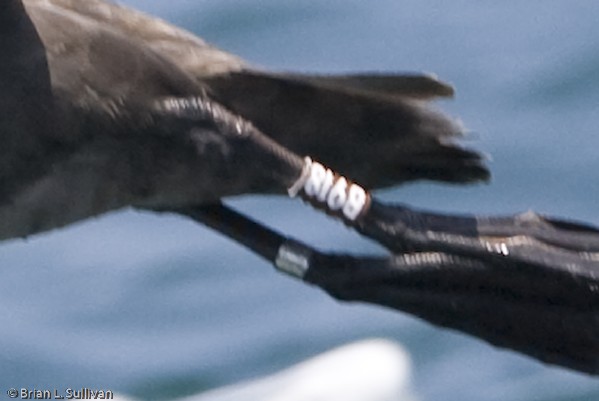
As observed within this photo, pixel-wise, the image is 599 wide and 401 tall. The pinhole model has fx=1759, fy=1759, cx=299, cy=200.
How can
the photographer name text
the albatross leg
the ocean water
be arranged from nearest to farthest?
the albatross leg, the photographer name text, the ocean water

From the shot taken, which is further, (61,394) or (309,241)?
(309,241)

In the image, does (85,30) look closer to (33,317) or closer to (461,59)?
(33,317)

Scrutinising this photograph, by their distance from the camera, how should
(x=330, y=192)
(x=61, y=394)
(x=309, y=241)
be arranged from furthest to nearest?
A: (x=309, y=241)
(x=61, y=394)
(x=330, y=192)

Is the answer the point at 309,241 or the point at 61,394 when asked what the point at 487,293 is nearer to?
the point at 61,394

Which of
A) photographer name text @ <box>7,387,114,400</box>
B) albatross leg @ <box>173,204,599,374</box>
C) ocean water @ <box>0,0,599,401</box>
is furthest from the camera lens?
ocean water @ <box>0,0,599,401</box>

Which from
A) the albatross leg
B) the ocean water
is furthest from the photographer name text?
the albatross leg

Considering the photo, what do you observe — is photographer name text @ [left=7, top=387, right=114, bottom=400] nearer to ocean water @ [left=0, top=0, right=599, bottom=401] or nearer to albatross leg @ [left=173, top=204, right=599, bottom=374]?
ocean water @ [left=0, top=0, right=599, bottom=401]

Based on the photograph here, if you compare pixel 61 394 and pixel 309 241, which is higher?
pixel 309 241

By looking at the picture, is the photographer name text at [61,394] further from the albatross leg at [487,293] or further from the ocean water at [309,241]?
the albatross leg at [487,293]

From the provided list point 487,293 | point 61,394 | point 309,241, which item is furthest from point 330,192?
point 309,241
